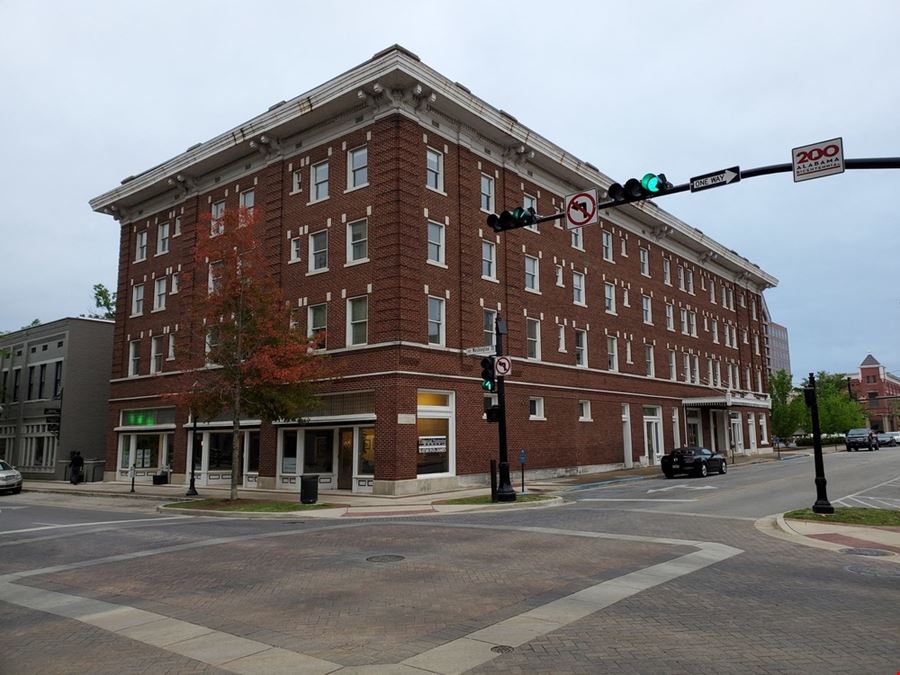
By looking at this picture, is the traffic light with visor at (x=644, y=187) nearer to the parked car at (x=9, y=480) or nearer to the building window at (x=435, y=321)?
the building window at (x=435, y=321)

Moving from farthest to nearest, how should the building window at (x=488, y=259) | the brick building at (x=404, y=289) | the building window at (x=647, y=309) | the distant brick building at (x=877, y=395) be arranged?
the distant brick building at (x=877, y=395) < the building window at (x=647, y=309) < the building window at (x=488, y=259) < the brick building at (x=404, y=289)

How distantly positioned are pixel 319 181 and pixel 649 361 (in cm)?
2380

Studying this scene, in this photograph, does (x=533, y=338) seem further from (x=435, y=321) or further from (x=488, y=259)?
(x=435, y=321)

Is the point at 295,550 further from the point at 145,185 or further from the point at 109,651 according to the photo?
the point at 145,185

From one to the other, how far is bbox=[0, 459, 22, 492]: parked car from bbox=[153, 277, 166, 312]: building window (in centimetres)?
1020

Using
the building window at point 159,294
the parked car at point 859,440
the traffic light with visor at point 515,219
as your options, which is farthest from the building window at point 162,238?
the parked car at point 859,440

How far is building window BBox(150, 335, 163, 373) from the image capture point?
35500 mm

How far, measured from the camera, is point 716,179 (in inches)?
456

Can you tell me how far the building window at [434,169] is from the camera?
26.8 metres

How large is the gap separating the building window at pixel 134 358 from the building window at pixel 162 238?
17.1 ft

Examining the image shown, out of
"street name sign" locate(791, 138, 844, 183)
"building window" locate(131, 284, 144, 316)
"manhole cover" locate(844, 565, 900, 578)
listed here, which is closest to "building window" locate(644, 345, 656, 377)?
"building window" locate(131, 284, 144, 316)

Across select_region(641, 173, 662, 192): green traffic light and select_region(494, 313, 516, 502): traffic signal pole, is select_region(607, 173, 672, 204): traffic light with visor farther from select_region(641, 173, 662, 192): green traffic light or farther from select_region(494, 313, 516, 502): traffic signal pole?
select_region(494, 313, 516, 502): traffic signal pole

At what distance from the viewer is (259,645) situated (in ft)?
21.8

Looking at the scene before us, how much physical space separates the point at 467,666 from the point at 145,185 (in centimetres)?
3579
